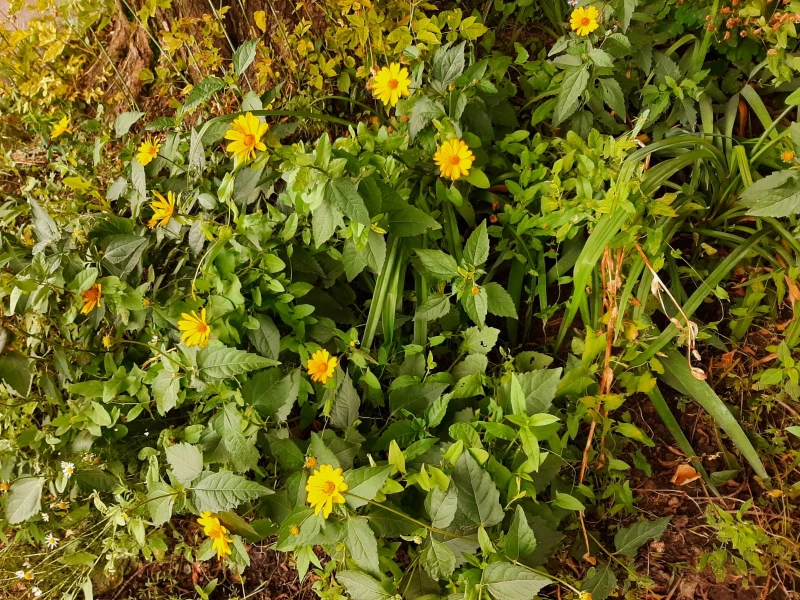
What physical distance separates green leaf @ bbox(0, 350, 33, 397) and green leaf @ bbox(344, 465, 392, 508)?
2.45ft

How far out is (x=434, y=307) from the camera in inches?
48.8

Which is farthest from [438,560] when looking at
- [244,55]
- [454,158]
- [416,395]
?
[244,55]

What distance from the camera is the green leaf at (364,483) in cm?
93

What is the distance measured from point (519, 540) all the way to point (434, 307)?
0.53m

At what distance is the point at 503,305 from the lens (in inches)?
47.2

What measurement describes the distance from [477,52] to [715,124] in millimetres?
725

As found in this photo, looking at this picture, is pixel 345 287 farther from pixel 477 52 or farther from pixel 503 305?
pixel 477 52

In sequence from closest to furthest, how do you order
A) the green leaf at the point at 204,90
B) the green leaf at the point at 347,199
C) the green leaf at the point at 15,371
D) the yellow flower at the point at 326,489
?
the yellow flower at the point at 326,489 < the green leaf at the point at 347,199 < the green leaf at the point at 15,371 < the green leaf at the point at 204,90

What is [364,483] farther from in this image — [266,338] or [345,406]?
[266,338]

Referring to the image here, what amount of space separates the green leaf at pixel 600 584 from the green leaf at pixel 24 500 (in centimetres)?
122

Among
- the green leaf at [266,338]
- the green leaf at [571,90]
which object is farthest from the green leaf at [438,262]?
the green leaf at [571,90]

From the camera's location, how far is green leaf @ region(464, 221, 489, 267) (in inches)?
46.4

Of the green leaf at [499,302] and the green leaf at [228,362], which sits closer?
the green leaf at [228,362]

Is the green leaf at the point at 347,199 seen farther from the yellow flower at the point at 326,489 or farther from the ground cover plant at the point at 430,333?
the yellow flower at the point at 326,489
